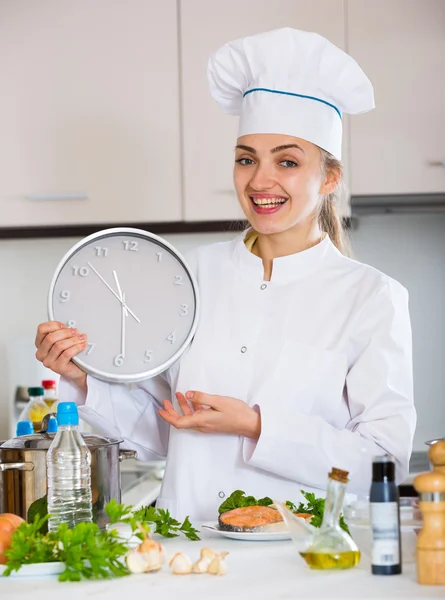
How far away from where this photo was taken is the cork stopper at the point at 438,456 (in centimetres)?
115

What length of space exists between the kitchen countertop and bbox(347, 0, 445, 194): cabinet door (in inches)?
72.7

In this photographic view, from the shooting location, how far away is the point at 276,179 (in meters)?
1.75

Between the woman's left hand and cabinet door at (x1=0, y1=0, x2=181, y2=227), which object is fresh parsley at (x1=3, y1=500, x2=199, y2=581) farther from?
cabinet door at (x1=0, y1=0, x2=181, y2=227)

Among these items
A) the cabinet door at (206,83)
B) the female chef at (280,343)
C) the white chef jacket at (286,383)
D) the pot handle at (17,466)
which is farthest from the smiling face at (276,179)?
the cabinet door at (206,83)

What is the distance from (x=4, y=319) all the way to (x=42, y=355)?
1.55 meters

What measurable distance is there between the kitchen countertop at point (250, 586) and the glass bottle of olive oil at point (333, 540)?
0.01 metres

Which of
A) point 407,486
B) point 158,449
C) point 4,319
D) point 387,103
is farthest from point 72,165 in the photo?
point 407,486

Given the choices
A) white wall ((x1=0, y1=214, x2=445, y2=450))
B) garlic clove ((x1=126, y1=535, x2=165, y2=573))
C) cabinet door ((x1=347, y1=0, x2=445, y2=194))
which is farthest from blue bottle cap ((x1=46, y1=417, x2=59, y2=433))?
white wall ((x1=0, y1=214, x2=445, y2=450))

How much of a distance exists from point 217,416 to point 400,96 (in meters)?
1.55

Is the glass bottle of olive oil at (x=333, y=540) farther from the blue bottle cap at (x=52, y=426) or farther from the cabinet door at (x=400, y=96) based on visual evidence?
the cabinet door at (x=400, y=96)

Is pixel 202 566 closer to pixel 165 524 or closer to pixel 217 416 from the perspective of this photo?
pixel 165 524

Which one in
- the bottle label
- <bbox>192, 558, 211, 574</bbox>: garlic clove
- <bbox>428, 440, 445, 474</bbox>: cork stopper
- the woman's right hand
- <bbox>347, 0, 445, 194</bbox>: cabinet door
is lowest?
<bbox>192, 558, 211, 574</bbox>: garlic clove

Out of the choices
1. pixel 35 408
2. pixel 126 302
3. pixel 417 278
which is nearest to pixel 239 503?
pixel 126 302

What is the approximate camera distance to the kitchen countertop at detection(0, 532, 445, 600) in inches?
39.0
